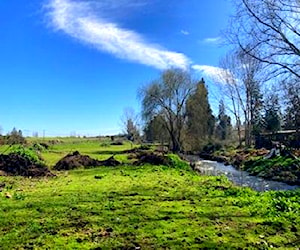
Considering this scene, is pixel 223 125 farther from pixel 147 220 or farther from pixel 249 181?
pixel 147 220

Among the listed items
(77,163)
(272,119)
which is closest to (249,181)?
(77,163)

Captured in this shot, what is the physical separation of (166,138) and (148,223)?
49.4 m

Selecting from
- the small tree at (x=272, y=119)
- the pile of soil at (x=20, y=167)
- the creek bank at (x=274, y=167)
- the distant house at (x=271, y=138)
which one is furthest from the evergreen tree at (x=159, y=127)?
→ the pile of soil at (x=20, y=167)

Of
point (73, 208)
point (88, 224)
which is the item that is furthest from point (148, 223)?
point (73, 208)

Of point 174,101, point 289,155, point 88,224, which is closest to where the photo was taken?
point 88,224

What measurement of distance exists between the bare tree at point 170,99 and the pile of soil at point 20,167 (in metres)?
32.3

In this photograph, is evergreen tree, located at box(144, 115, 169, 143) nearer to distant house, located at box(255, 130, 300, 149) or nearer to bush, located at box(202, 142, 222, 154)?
bush, located at box(202, 142, 222, 154)

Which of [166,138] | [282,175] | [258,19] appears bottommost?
[282,175]

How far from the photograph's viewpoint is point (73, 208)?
9.97m

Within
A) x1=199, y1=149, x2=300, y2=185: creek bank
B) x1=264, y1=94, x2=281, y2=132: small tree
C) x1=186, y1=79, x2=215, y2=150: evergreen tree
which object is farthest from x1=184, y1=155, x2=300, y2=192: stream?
x1=264, y1=94, x2=281, y2=132: small tree

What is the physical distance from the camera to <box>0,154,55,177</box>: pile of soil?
65.6ft

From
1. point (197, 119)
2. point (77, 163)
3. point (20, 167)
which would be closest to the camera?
point (20, 167)

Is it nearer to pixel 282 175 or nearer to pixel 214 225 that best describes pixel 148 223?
pixel 214 225

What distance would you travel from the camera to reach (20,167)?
21.1m
